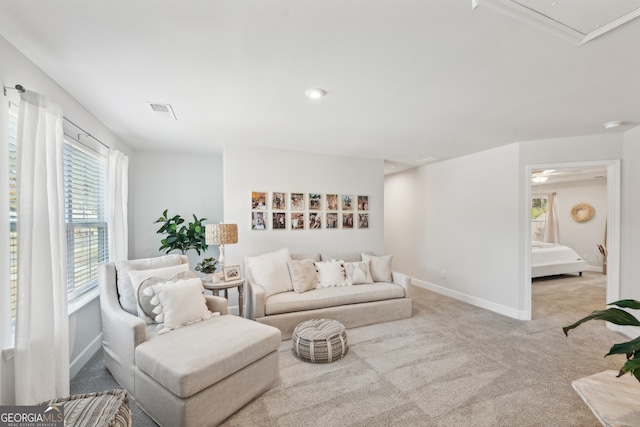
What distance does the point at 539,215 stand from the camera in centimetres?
827

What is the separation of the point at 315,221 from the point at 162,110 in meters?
2.57

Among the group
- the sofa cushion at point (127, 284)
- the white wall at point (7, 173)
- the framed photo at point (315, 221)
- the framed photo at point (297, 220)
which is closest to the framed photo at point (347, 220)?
the framed photo at point (315, 221)

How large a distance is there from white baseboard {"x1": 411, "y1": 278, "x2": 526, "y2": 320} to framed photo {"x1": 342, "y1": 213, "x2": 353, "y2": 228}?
202 centimetres

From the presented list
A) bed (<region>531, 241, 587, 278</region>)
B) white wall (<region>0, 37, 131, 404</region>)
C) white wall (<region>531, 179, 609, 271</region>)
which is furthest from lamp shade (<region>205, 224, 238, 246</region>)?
white wall (<region>531, 179, 609, 271</region>)

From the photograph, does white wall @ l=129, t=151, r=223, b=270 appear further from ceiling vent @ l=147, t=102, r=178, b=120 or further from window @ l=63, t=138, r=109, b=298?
ceiling vent @ l=147, t=102, r=178, b=120

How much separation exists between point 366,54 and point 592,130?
3316 millimetres

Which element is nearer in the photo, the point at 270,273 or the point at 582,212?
the point at 270,273

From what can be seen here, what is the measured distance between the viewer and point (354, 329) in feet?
11.5

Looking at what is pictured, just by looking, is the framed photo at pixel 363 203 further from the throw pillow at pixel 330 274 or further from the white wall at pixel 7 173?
the white wall at pixel 7 173

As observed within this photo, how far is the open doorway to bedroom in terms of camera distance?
3611mm

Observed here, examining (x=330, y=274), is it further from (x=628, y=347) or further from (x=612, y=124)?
(x=612, y=124)

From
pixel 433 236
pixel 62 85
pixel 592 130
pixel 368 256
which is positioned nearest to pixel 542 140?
pixel 592 130

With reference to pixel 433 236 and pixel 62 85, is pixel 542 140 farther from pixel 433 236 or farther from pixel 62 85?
pixel 62 85

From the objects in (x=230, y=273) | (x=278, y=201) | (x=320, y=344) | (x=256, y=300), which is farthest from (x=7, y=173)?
(x=278, y=201)
